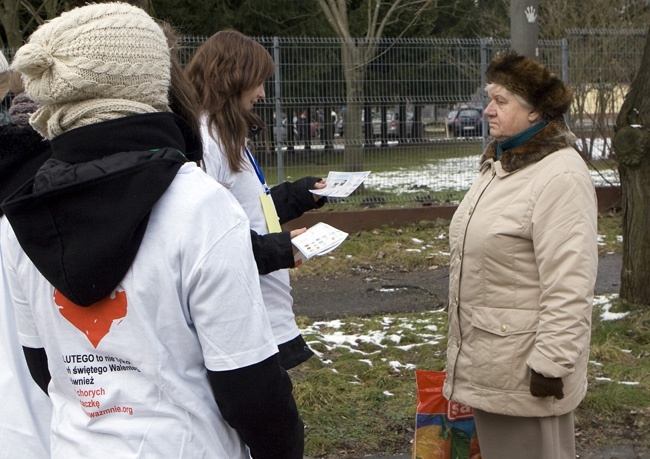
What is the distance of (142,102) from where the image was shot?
6.20ft

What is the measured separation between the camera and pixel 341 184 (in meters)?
3.67

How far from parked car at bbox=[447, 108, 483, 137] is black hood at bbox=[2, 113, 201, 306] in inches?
385

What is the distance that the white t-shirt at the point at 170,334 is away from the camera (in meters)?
1.75

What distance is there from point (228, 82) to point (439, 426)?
5.17 feet

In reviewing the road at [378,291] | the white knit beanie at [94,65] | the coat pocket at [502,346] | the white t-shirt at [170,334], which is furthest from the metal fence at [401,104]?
the white t-shirt at [170,334]

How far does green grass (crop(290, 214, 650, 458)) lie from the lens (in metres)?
4.62

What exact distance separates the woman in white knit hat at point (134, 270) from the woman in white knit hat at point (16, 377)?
1.64ft

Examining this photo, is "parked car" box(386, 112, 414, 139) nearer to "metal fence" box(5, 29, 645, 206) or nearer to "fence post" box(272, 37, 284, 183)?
"metal fence" box(5, 29, 645, 206)

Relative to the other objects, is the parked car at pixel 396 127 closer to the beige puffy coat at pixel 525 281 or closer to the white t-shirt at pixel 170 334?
the beige puffy coat at pixel 525 281

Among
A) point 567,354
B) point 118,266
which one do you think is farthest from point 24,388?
point 567,354

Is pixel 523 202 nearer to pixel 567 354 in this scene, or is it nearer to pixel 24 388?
pixel 567 354

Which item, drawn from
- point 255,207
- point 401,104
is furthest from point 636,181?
point 401,104

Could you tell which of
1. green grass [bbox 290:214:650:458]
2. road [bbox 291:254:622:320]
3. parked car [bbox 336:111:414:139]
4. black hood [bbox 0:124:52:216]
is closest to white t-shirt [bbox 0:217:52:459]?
black hood [bbox 0:124:52:216]

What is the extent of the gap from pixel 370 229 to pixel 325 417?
20.1ft
